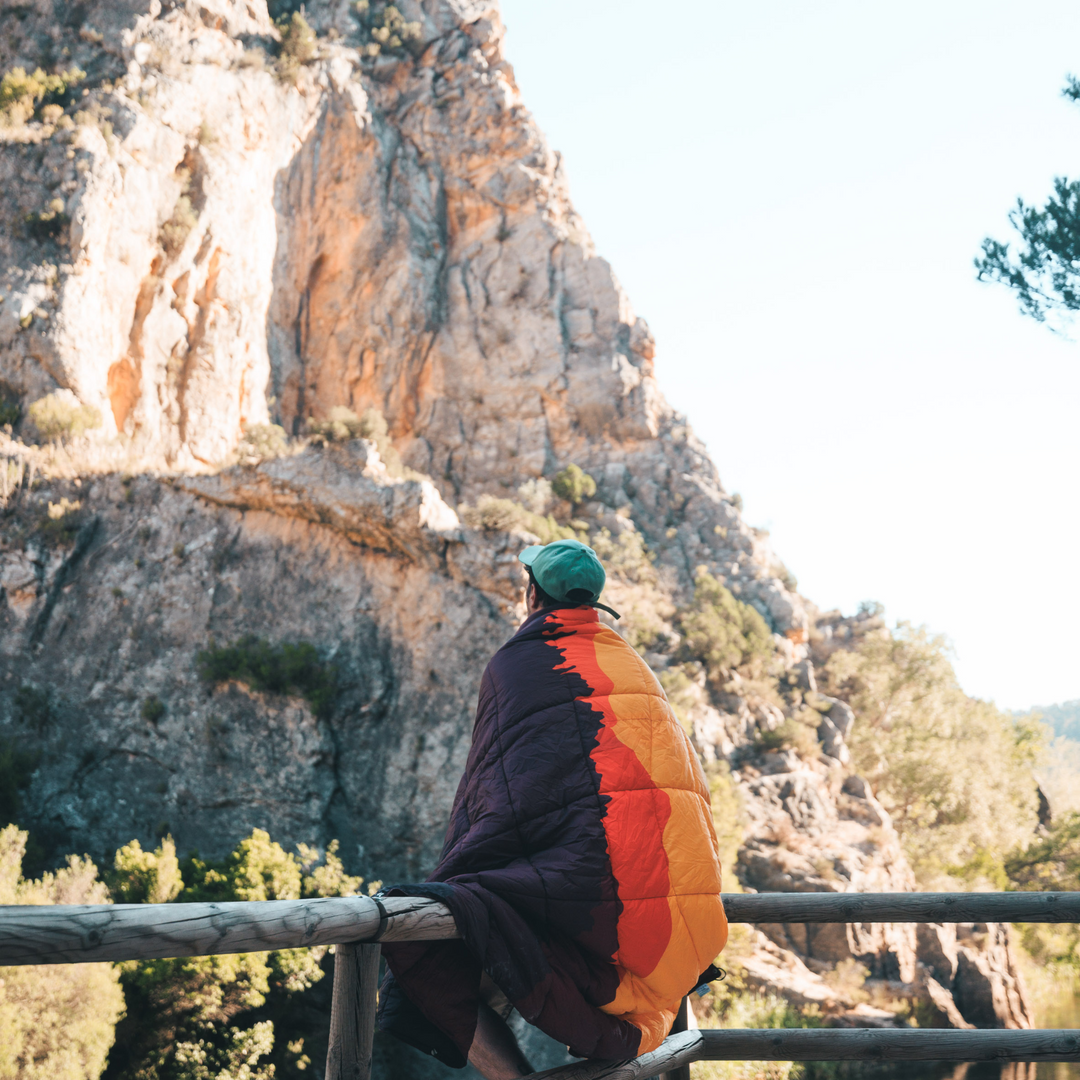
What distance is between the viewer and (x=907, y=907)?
321cm

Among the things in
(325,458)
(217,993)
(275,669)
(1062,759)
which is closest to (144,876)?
(217,993)

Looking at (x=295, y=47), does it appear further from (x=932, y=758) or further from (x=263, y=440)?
(x=932, y=758)

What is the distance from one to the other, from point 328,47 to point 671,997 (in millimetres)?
30012

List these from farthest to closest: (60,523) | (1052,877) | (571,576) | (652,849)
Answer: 1. (1052,877)
2. (60,523)
3. (571,576)
4. (652,849)

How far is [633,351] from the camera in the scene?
2830 centimetres

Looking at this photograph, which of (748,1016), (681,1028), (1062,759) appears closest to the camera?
(681,1028)

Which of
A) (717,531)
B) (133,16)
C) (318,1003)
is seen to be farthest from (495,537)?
(133,16)

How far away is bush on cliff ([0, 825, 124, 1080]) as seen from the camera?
32.3 ft

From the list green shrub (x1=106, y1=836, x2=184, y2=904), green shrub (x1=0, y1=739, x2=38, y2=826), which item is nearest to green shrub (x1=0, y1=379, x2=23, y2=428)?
green shrub (x1=0, y1=739, x2=38, y2=826)

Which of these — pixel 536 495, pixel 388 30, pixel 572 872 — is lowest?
pixel 572 872

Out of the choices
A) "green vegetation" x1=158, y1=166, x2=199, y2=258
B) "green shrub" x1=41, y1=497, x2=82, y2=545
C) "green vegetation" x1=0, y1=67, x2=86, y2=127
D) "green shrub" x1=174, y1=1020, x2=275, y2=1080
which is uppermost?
"green vegetation" x1=0, y1=67, x2=86, y2=127

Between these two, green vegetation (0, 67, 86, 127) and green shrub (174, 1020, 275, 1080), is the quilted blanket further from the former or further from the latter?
green vegetation (0, 67, 86, 127)

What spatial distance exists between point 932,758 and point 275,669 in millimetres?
19157

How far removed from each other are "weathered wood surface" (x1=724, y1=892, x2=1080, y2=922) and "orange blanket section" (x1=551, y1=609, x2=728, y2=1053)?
111 centimetres
